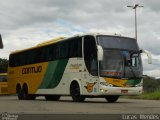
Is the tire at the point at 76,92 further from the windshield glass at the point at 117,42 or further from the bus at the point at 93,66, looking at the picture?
the windshield glass at the point at 117,42

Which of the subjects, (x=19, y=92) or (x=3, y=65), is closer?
(x=19, y=92)

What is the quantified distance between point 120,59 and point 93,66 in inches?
49.4

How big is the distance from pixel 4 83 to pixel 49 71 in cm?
2316

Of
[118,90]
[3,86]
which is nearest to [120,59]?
[118,90]

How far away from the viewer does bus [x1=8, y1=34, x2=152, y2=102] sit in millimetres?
22500

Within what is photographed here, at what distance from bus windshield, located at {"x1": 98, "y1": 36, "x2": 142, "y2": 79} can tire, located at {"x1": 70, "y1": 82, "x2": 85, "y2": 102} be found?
6.91 feet

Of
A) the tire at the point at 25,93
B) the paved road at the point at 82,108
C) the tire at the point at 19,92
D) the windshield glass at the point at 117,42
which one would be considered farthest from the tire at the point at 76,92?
the tire at the point at 19,92

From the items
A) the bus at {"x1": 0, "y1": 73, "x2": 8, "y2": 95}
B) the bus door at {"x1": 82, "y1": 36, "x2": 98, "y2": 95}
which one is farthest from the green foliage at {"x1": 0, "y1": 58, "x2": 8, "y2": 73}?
the bus door at {"x1": 82, "y1": 36, "x2": 98, "y2": 95}

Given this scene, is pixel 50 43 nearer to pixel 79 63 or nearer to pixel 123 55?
pixel 79 63

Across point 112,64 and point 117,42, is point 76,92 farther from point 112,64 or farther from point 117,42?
Answer: point 117,42

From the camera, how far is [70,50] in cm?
2469

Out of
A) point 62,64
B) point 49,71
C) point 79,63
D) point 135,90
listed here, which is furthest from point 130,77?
point 49,71

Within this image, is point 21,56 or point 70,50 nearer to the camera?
point 70,50

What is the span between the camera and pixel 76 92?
24.2 metres
